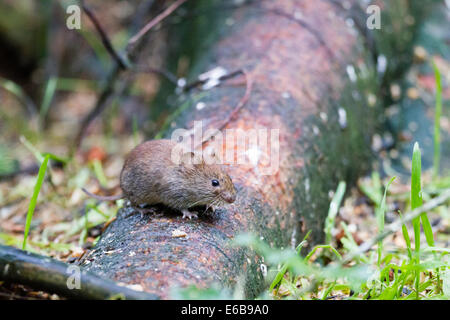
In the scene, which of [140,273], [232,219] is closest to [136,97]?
[232,219]

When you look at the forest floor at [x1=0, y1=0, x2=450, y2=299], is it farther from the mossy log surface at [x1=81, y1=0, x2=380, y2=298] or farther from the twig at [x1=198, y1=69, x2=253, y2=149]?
the twig at [x1=198, y1=69, x2=253, y2=149]

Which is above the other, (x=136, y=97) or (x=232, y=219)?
(x=136, y=97)

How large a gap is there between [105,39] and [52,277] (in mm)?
2619

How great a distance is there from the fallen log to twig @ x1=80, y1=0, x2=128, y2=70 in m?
0.67

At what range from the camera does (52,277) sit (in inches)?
69.6

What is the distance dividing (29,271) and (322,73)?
2.80 meters

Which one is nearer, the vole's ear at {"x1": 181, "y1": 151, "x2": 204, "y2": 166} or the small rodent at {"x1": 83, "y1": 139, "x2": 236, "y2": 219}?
the small rodent at {"x1": 83, "y1": 139, "x2": 236, "y2": 219}

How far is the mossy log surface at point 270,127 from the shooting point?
216cm

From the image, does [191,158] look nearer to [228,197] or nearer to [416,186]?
[228,197]

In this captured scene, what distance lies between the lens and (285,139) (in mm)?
3188

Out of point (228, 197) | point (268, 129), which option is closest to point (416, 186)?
point (228, 197)

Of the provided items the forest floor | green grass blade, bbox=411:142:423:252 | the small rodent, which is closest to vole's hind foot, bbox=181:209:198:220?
the small rodent

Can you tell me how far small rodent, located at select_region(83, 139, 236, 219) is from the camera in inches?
104
